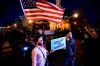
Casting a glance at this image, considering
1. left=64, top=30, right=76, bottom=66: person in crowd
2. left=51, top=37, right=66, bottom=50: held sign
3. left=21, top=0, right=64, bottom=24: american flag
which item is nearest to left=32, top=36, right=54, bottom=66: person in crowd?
left=51, top=37, right=66, bottom=50: held sign

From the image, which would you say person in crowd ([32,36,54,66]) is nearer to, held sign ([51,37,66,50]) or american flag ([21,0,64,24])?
held sign ([51,37,66,50])

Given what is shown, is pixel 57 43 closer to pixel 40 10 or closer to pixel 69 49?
pixel 69 49

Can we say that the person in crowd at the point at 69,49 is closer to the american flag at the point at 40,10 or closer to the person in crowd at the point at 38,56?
the american flag at the point at 40,10

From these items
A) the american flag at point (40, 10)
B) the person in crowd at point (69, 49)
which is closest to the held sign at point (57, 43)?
the person in crowd at point (69, 49)

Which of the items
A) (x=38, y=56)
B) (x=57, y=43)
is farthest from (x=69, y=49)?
(x=38, y=56)

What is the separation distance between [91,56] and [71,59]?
3025mm

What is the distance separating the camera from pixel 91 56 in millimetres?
10469

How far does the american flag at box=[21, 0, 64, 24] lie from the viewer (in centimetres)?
634

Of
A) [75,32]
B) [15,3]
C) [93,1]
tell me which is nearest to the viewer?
[15,3]

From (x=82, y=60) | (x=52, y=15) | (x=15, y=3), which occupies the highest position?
(x=15, y=3)

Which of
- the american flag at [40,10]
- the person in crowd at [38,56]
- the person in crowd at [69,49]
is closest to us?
the person in crowd at [38,56]

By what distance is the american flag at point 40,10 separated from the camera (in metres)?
6.34

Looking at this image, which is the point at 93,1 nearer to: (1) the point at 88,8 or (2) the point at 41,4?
(1) the point at 88,8

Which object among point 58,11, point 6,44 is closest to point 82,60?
point 58,11
